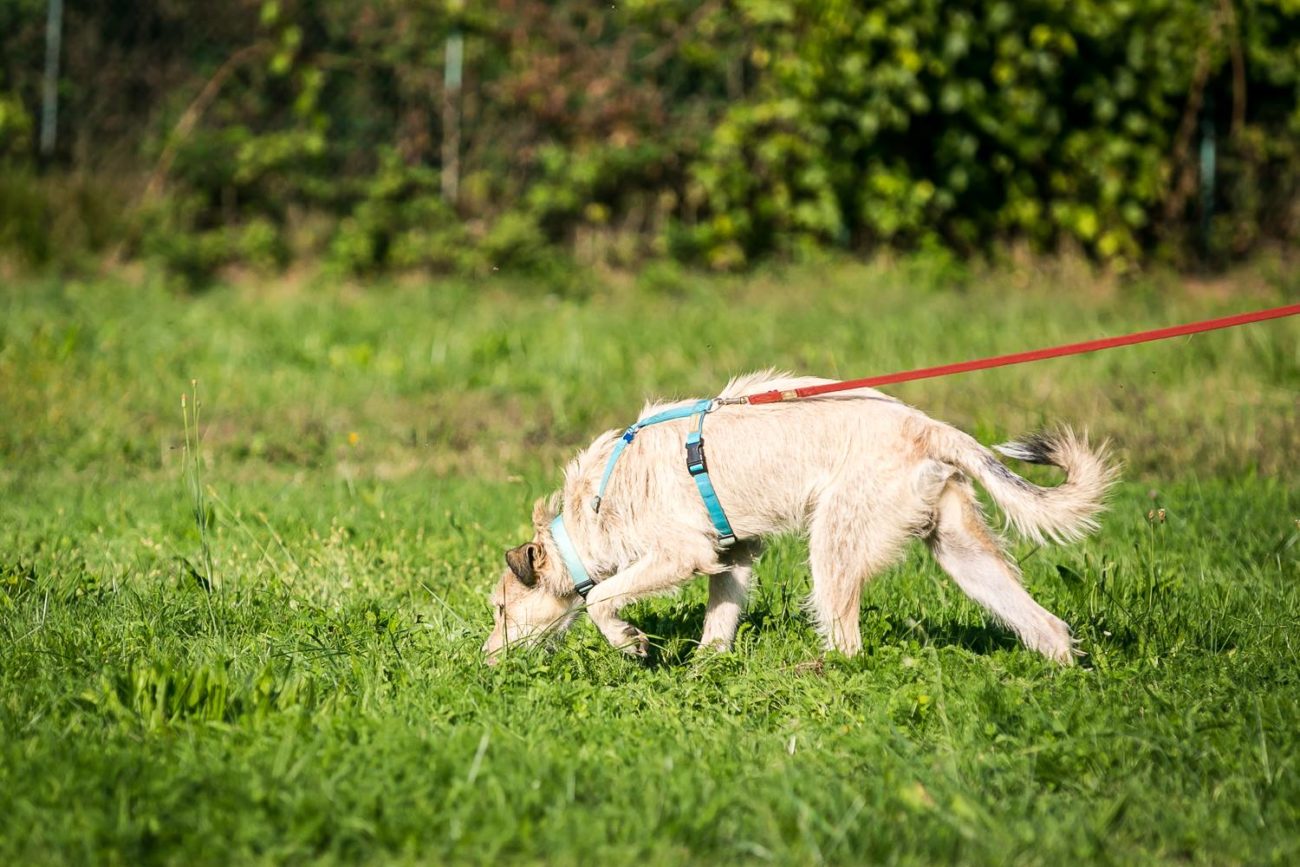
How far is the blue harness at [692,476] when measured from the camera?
4.82m

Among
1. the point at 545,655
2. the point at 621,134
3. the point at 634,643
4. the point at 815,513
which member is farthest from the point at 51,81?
the point at 815,513


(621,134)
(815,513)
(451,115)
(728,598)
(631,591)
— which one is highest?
(451,115)

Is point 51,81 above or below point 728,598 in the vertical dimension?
above

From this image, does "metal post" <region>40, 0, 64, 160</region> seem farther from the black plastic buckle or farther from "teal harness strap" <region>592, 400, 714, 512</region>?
the black plastic buckle

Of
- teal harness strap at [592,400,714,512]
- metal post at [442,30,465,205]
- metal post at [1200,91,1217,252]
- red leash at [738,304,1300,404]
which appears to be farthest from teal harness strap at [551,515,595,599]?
metal post at [1200,91,1217,252]

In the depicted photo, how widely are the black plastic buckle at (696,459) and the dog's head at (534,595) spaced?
65cm

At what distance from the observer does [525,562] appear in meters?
4.96

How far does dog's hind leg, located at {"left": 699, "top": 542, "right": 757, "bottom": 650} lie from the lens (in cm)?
507

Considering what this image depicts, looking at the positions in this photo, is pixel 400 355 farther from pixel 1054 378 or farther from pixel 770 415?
pixel 770 415

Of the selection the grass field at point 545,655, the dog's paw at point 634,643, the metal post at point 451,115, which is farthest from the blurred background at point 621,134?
the dog's paw at point 634,643

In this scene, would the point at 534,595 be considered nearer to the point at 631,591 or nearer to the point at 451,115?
the point at 631,591

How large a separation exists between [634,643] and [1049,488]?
1504 millimetres

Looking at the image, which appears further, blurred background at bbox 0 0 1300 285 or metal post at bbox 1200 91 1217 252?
metal post at bbox 1200 91 1217 252

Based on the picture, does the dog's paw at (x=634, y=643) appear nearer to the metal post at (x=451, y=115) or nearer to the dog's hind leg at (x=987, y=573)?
the dog's hind leg at (x=987, y=573)
